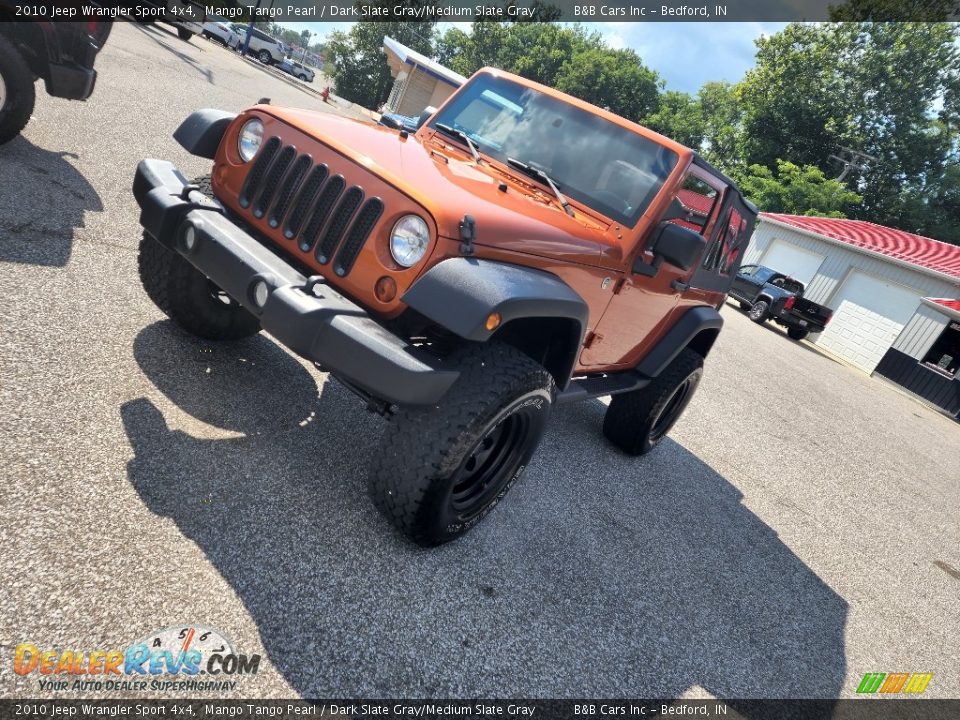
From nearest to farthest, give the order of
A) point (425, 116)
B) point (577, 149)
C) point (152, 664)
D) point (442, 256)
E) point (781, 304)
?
point (152, 664) → point (442, 256) → point (577, 149) → point (425, 116) → point (781, 304)

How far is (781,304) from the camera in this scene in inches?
630

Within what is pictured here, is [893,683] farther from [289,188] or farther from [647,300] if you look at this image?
[289,188]

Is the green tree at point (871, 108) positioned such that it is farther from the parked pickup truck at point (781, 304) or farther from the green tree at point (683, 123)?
the parked pickup truck at point (781, 304)

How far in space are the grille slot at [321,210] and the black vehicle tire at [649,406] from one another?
103 inches

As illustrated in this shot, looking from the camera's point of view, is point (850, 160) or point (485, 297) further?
point (850, 160)

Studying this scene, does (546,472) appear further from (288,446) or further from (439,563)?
(288,446)

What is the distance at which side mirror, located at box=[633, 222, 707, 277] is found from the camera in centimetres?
307

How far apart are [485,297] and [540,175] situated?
138cm

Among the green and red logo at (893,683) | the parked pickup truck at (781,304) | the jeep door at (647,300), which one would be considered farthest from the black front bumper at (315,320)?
the parked pickup truck at (781,304)

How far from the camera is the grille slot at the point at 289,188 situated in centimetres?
255

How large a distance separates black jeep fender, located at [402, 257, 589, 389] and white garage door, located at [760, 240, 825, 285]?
20858 mm

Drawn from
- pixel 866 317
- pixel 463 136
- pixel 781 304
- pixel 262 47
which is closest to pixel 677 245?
pixel 463 136

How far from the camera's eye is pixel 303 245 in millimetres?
2506

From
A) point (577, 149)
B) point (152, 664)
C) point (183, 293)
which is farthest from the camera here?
point (577, 149)
